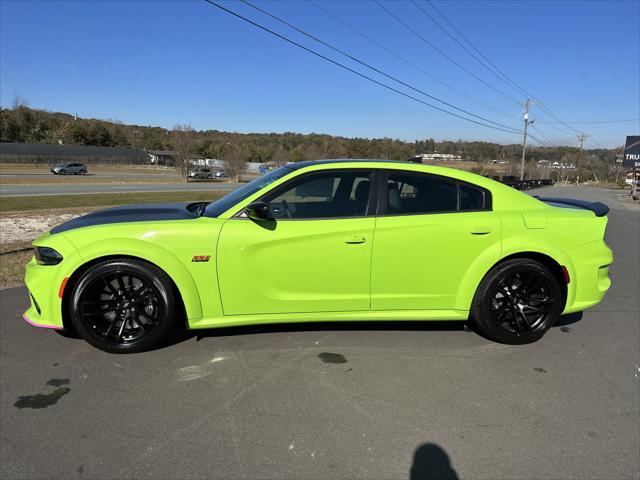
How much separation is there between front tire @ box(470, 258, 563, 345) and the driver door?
1044mm

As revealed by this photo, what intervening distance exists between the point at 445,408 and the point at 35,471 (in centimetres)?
236

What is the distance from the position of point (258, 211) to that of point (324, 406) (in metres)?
1.47

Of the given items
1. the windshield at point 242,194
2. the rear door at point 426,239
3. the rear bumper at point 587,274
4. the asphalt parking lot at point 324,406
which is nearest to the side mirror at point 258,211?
the windshield at point 242,194

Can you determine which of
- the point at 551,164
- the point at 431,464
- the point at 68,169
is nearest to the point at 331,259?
the point at 431,464

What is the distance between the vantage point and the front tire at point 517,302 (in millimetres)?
3496

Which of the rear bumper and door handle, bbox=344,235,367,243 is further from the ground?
door handle, bbox=344,235,367,243

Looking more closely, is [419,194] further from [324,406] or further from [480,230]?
[324,406]

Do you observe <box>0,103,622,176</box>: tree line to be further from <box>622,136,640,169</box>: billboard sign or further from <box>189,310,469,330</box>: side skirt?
<box>189,310,469,330</box>: side skirt

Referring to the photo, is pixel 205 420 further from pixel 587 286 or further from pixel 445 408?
pixel 587 286

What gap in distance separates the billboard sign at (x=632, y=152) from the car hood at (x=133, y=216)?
4594 centimetres

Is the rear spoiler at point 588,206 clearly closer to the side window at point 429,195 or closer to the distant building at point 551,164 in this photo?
the side window at point 429,195

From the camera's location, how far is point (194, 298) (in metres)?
3.22

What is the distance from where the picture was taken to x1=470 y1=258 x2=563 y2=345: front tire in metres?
3.50

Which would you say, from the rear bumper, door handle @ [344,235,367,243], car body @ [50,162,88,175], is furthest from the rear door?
car body @ [50,162,88,175]
